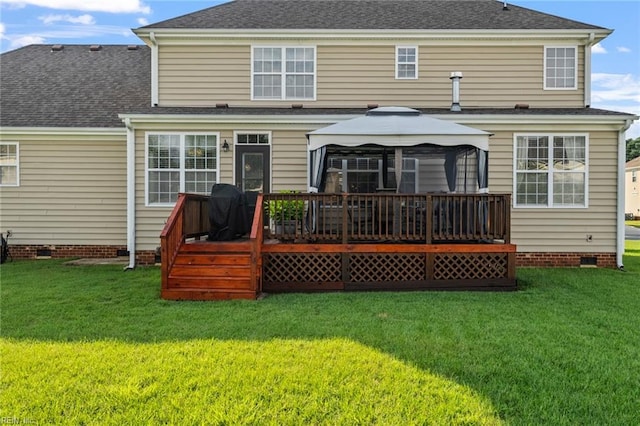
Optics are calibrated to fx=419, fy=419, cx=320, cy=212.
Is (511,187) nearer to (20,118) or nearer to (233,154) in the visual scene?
(233,154)

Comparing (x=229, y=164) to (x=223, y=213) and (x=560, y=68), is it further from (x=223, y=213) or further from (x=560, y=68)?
(x=560, y=68)

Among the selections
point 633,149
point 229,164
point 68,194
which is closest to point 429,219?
point 229,164

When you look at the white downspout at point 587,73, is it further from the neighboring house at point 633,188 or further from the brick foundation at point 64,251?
the neighboring house at point 633,188

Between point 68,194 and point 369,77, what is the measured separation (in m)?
8.25

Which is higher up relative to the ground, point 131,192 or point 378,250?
point 131,192

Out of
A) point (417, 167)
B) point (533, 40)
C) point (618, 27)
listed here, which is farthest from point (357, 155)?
point (618, 27)

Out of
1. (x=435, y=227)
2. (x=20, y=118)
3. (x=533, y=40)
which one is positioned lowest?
(x=435, y=227)

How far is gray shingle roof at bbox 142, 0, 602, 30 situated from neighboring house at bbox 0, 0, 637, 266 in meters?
0.08

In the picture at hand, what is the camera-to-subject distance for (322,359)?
400 centimetres

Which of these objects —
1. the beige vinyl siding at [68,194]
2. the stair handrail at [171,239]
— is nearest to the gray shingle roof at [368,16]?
the beige vinyl siding at [68,194]

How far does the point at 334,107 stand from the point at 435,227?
4454 millimetres

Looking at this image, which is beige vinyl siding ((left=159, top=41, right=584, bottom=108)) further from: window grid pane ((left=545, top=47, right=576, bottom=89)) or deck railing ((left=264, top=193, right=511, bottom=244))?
deck railing ((left=264, top=193, right=511, bottom=244))

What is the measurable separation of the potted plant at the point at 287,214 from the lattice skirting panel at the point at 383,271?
53 cm

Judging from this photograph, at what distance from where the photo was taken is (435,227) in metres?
7.77
